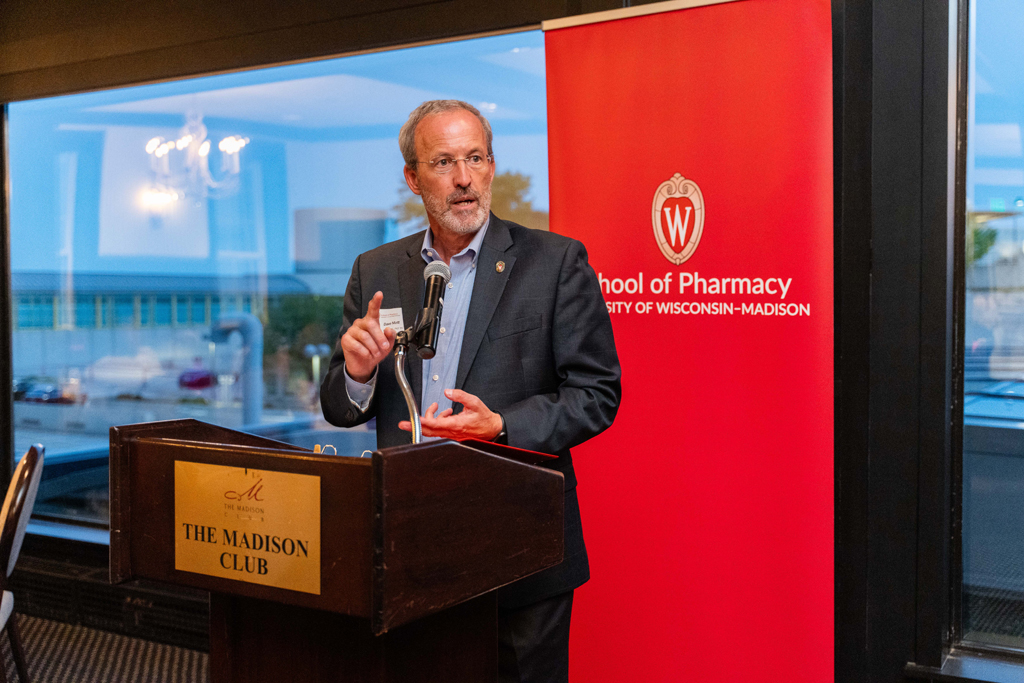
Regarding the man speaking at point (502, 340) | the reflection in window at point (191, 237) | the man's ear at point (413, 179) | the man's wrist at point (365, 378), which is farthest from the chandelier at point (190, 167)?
the man's wrist at point (365, 378)

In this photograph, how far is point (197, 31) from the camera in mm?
3896

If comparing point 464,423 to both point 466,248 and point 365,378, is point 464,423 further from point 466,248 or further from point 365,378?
point 466,248

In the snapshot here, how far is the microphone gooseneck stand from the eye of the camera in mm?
1273

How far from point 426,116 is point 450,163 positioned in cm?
12

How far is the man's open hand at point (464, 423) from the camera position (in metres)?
1.38

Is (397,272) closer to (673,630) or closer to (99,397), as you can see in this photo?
(673,630)

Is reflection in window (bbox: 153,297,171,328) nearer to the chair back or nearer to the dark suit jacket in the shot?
the chair back

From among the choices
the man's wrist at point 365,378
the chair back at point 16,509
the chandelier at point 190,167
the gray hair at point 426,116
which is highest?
the chandelier at point 190,167

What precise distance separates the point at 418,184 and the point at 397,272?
198 millimetres

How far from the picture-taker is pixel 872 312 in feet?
8.52

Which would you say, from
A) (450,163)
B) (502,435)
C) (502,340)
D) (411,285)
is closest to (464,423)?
(502,435)

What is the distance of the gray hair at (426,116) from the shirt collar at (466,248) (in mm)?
160

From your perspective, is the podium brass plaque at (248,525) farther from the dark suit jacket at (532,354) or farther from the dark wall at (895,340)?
the dark wall at (895,340)

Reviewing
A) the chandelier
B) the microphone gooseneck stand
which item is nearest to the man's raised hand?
the microphone gooseneck stand
